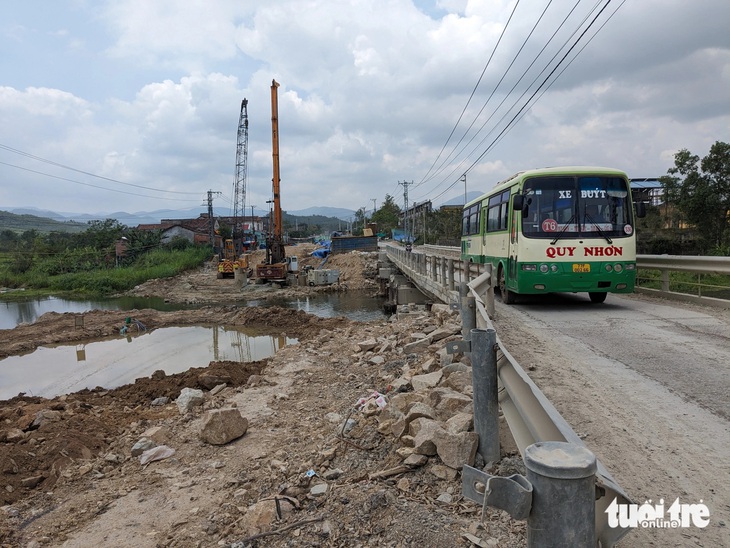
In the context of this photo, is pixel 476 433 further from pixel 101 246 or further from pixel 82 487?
pixel 101 246

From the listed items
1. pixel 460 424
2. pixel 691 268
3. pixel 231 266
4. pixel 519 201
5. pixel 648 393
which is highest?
pixel 519 201

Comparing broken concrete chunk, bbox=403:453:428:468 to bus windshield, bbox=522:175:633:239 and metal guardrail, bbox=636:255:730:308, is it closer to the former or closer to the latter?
bus windshield, bbox=522:175:633:239

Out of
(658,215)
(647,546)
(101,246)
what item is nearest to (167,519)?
(647,546)

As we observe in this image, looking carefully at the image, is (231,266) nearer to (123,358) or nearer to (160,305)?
(160,305)

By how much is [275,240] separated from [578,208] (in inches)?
1348

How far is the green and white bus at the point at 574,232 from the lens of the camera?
970 cm

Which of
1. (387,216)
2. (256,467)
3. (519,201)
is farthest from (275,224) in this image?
(387,216)

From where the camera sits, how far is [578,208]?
991 cm

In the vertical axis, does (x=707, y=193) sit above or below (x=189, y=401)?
above

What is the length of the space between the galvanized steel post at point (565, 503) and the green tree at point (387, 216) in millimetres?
98672

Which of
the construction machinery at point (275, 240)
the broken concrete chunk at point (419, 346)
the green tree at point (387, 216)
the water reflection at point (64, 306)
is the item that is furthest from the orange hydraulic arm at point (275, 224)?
the green tree at point (387, 216)

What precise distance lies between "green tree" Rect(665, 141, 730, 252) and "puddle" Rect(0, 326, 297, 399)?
20811 millimetres

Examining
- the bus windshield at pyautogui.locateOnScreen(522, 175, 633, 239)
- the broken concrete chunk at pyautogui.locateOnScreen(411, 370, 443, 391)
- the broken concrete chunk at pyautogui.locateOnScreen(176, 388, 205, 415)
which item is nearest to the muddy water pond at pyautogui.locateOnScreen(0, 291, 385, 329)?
the bus windshield at pyautogui.locateOnScreen(522, 175, 633, 239)

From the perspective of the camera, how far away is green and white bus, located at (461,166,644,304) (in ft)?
31.8
